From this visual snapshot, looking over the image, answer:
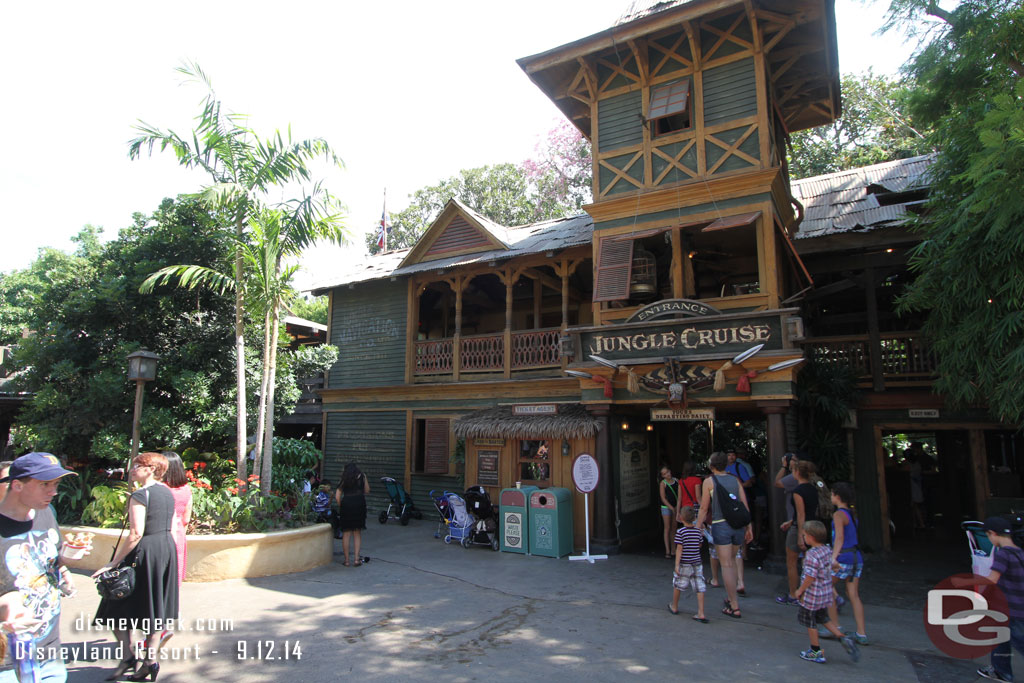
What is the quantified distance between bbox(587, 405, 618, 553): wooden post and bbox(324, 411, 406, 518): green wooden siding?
21.1 feet

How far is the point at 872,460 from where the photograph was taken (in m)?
11.8

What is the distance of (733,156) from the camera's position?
10.8 meters

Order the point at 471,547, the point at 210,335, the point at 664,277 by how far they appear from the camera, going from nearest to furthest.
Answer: the point at 471,547, the point at 210,335, the point at 664,277

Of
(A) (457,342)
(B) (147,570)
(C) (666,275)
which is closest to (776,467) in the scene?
(C) (666,275)

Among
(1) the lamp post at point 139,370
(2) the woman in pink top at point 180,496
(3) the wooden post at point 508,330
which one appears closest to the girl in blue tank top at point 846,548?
(2) the woman in pink top at point 180,496

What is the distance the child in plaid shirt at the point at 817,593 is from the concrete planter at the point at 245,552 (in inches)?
286

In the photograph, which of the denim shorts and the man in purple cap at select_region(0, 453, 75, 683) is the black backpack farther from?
the man in purple cap at select_region(0, 453, 75, 683)

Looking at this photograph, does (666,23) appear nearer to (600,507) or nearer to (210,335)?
(600,507)

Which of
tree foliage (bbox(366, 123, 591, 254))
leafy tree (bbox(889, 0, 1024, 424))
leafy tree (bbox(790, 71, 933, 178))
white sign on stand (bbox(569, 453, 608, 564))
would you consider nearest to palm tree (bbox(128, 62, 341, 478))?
white sign on stand (bbox(569, 453, 608, 564))

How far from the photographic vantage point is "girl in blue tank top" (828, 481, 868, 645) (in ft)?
19.4

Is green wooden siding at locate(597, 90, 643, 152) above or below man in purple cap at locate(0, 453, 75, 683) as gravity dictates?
above

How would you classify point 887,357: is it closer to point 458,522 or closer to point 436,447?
point 458,522

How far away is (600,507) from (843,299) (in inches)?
365

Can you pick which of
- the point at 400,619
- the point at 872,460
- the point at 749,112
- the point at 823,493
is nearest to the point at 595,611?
the point at 400,619
